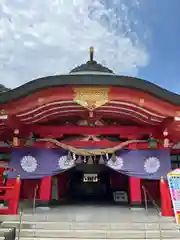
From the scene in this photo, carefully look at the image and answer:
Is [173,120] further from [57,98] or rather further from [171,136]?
[57,98]

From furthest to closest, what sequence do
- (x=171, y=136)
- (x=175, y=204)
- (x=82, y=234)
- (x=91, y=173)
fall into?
(x=91, y=173) → (x=171, y=136) → (x=175, y=204) → (x=82, y=234)

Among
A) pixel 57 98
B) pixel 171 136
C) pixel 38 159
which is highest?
pixel 57 98

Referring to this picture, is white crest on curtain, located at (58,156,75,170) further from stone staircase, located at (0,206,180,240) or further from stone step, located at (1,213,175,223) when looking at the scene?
stone staircase, located at (0,206,180,240)

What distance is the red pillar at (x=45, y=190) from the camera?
7442mm

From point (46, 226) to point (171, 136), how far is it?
4550 millimetres

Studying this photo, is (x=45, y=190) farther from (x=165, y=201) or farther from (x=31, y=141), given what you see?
(x=165, y=201)

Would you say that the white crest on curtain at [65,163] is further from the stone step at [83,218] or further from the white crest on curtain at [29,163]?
the stone step at [83,218]

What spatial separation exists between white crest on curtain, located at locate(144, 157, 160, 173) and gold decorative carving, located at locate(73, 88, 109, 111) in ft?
7.56

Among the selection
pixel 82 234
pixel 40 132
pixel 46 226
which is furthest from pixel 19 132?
pixel 82 234

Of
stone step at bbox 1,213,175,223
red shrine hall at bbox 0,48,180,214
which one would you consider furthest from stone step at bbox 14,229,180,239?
red shrine hall at bbox 0,48,180,214

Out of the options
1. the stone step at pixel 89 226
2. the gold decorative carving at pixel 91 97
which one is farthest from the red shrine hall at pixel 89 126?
the stone step at pixel 89 226

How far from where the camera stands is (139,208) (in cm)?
750

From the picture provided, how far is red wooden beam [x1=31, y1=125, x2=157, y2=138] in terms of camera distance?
300 inches

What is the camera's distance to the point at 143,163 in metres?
7.43
